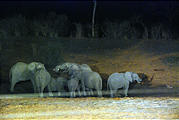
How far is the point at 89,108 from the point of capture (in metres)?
10.1

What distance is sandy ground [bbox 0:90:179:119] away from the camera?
29.9 ft

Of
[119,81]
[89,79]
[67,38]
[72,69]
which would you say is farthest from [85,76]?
[67,38]

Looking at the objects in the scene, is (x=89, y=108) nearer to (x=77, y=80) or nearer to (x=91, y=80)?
(x=91, y=80)

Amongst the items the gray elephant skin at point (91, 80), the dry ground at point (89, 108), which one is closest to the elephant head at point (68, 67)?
the gray elephant skin at point (91, 80)

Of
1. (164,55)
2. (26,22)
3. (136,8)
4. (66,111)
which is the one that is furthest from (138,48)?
(136,8)

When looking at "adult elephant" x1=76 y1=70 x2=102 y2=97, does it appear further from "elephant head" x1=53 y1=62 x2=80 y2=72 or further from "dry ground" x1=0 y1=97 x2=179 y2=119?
"dry ground" x1=0 y1=97 x2=179 y2=119

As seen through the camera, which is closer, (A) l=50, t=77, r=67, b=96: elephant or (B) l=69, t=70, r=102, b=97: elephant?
(B) l=69, t=70, r=102, b=97: elephant

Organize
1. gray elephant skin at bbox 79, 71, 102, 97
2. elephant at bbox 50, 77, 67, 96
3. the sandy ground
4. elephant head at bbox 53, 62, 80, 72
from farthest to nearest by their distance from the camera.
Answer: elephant at bbox 50, 77, 67, 96
elephant head at bbox 53, 62, 80, 72
gray elephant skin at bbox 79, 71, 102, 97
the sandy ground

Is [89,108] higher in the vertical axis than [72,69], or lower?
lower

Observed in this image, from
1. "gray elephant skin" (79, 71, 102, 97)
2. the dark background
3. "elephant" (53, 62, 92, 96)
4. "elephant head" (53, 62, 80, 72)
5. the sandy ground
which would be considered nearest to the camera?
the sandy ground

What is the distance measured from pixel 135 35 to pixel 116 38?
2.15m

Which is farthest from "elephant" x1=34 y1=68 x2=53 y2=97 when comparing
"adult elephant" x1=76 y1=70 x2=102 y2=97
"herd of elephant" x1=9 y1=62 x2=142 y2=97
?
"adult elephant" x1=76 y1=70 x2=102 y2=97

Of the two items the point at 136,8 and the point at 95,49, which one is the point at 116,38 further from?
the point at 136,8

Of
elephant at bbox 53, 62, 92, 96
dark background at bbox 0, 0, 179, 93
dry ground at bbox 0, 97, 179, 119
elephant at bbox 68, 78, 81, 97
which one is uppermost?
dark background at bbox 0, 0, 179, 93
